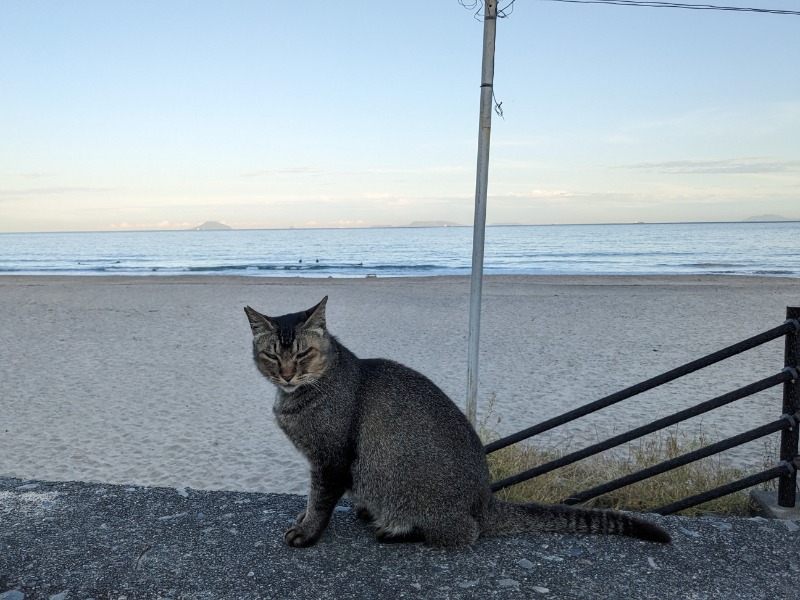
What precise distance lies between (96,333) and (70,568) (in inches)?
454

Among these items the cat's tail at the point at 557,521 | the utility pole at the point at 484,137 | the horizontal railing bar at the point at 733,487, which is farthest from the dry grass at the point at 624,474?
the utility pole at the point at 484,137

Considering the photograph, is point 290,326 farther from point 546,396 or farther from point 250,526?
point 546,396

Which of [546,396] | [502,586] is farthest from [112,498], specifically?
[546,396]

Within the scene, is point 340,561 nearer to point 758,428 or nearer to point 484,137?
point 758,428

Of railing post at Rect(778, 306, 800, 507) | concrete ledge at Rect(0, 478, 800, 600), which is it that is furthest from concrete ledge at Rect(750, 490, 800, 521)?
concrete ledge at Rect(0, 478, 800, 600)

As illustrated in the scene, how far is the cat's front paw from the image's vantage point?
329cm

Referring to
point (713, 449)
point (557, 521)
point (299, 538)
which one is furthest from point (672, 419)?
point (299, 538)

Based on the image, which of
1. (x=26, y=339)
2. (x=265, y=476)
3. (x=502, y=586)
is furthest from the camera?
(x=26, y=339)

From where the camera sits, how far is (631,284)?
24094 millimetres

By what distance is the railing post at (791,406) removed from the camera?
3650 millimetres

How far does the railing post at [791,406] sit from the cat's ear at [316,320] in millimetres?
2444

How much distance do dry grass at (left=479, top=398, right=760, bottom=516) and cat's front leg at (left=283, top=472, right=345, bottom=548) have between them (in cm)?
170

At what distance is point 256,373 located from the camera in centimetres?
1019

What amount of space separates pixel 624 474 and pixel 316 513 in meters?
3.09
